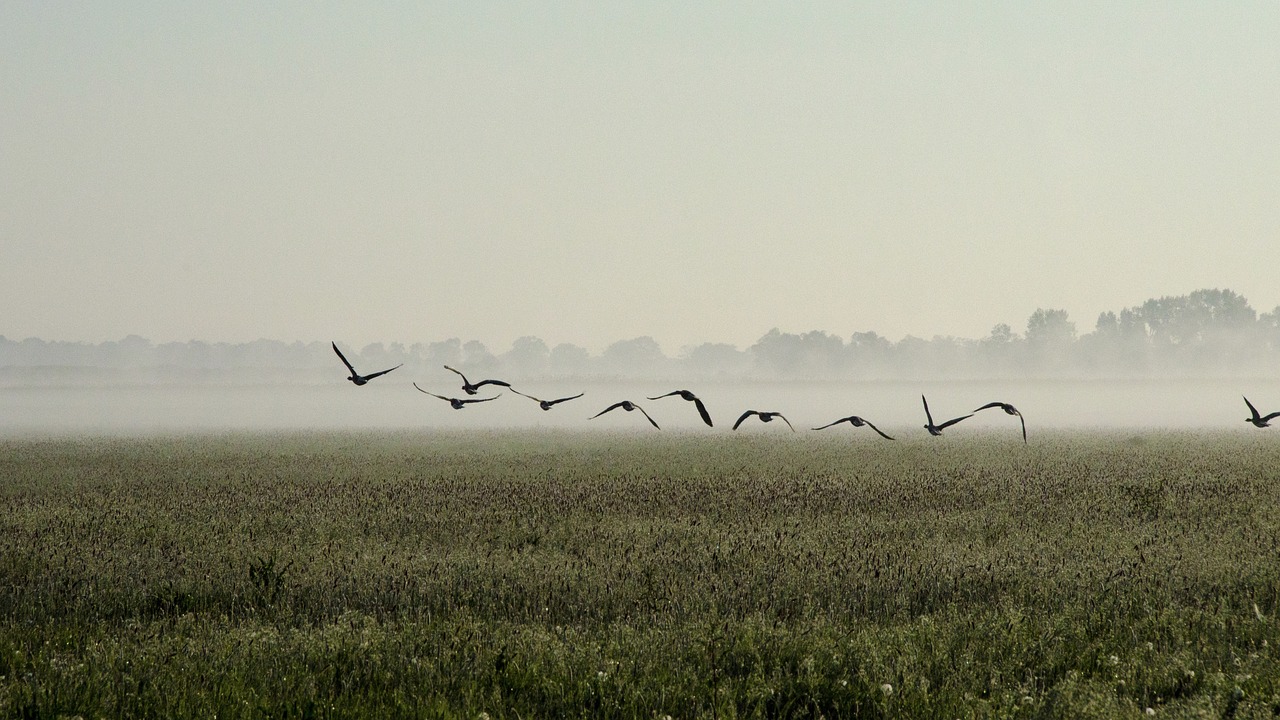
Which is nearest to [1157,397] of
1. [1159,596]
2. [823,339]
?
[823,339]

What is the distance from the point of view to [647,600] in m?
7.78

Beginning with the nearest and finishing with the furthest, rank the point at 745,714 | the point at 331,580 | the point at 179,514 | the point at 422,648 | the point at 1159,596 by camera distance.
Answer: the point at 745,714 → the point at 422,648 → the point at 1159,596 → the point at 331,580 → the point at 179,514

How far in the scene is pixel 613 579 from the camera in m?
8.47

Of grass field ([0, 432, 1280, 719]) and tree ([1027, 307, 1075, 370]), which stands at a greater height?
tree ([1027, 307, 1075, 370])

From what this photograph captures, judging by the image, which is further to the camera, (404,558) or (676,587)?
(404,558)

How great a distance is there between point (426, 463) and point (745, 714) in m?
17.9

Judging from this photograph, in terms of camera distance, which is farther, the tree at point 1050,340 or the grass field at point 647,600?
the tree at point 1050,340

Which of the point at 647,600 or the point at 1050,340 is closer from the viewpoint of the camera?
the point at 647,600

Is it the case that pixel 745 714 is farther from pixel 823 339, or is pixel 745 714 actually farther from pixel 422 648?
pixel 823 339

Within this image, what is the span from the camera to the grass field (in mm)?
5629

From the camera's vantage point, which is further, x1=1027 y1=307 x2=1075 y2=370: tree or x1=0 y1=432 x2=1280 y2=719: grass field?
x1=1027 y1=307 x2=1075 y2=370: tree

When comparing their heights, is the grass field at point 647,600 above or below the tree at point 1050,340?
below

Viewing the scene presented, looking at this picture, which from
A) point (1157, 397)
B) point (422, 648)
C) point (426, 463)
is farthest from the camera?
point (1157, 397)

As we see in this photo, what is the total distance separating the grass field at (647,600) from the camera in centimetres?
563
